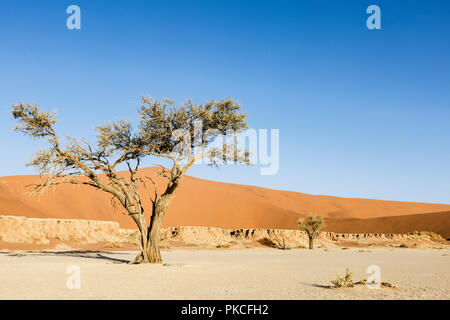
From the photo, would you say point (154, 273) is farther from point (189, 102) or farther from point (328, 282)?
point (189, 102)

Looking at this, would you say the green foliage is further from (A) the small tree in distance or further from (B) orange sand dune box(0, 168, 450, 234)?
(B) orange sand dune box(0, 168, 450, 234)

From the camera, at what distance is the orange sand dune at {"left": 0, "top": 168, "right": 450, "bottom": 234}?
60.1 m

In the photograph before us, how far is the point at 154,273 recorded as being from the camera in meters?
14.5

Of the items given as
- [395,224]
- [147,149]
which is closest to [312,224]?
[147,149]

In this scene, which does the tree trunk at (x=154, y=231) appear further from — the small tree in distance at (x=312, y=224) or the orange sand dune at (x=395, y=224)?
the orange sand dune at (x=395, y=224)

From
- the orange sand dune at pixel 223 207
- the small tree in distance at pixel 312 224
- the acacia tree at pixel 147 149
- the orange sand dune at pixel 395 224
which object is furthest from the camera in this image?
the orange sand dune at pixel 395 224

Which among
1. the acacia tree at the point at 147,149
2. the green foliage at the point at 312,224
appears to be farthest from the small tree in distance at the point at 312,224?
the acacia tree at the point at 147,149

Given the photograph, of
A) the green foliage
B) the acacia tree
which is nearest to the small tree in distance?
the green foliage

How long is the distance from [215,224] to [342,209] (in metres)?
41.2

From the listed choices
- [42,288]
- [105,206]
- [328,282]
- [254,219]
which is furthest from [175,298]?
[254,219]

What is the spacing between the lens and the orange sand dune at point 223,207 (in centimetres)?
6012

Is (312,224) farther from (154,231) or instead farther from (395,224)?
(395,224)

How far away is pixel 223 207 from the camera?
273ft

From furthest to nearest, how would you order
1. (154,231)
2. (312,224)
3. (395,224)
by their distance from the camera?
(395,224) < (312,224) < (154,231)
